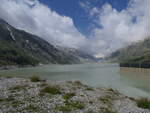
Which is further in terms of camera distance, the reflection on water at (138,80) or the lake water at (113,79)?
the reflection on water at (138,80)

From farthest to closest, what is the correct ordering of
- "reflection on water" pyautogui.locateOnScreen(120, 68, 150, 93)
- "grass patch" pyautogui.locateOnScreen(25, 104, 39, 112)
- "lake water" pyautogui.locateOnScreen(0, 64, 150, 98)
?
1. "reflection on water" pyautogui.locateOnScreen(120, 68, 150, 93)
2. "lake water" pyautogui.locateOnScreen(0, 64, 150, 98)
3. "grass patch" pyautogui.locateOnScreen(25, 104, 39, 112)

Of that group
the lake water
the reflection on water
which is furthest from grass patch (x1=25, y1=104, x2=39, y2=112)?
the reflection on water

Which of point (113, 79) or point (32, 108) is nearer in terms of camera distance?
point (32, 108)

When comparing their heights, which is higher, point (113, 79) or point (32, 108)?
point (32, 108)

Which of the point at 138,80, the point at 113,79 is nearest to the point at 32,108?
the point at 113,79

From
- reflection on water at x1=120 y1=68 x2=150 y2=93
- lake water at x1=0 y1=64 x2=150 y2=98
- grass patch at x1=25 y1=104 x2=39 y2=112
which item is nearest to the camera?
grass patch at x1=25 y1=104 x2=39 y2=112

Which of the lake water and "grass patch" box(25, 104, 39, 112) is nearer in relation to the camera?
"grass patch" box(25, 104, 39, 112)

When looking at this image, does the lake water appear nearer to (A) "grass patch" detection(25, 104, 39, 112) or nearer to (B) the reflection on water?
(B) the reflection on water

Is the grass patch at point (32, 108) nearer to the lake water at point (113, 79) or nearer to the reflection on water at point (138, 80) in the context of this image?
the lake water at point (113, 79)

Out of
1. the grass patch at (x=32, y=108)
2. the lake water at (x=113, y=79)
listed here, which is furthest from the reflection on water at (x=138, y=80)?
the grass patch at (x=32, y=108)

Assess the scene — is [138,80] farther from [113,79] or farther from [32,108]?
[32,108]

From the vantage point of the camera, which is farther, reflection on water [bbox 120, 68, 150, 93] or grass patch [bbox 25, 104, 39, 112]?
reflection on water [bbox 120, 68, 150, 93]

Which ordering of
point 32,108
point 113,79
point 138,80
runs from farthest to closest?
point 113,79 → point 138,80 → point 32,108

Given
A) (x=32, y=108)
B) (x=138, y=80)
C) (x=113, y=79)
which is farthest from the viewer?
(x=113, y=79)
